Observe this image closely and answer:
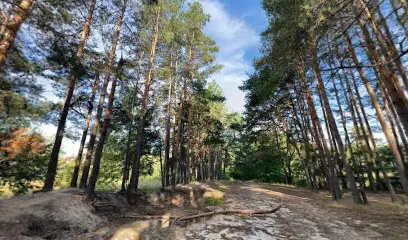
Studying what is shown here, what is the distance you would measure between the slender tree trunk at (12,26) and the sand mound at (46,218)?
162 inches

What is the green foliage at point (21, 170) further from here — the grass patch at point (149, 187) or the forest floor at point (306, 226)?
the forest floor at point (306, 226)

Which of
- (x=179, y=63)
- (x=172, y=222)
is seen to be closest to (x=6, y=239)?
(x=172, y=222)

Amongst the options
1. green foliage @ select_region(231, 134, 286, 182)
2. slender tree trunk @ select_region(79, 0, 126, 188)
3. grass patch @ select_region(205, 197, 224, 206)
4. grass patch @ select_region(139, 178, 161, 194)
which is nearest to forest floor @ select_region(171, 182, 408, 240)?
grass patch @ select_region(205, 197, 224, 206)

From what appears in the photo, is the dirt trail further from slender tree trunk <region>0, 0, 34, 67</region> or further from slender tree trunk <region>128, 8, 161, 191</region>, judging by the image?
slender tree trunk <region>0, 0, 34, 67</region>

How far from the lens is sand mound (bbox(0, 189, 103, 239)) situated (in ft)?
17.0

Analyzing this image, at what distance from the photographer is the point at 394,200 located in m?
10.3

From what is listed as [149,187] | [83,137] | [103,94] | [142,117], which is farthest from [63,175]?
[142,117]

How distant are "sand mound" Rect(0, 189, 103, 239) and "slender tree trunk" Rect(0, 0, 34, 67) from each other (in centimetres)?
412

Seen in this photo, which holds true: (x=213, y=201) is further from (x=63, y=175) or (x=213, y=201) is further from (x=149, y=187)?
(x=63, y=175)

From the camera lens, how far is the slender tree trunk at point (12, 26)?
4.78 meters

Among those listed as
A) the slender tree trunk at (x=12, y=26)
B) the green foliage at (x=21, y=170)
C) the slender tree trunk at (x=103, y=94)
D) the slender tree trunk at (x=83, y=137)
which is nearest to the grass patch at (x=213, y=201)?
the slender tree trunk at (x=103, y=94)

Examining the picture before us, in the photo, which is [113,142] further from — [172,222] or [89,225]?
[172,222]

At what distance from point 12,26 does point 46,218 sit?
541 cm

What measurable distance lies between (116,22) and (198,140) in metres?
17.7
